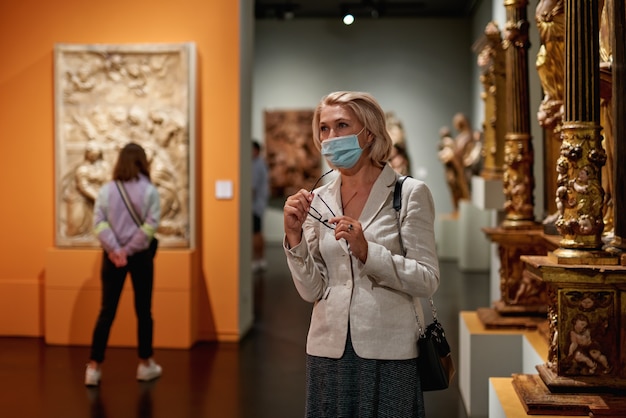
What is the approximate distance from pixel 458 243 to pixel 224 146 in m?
8.60

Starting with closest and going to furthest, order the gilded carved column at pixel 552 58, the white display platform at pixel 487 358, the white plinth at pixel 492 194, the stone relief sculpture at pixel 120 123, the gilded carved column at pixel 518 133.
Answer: the gilded carved column at pixel 552 58 < the white display platform at pixel 487 358 < the gilded carved column at pixel 518 133 < the white plinth at pixel 492 194 < the stone relief sculpture at pixel 120 123

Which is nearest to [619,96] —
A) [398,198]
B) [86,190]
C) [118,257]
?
[398,198]

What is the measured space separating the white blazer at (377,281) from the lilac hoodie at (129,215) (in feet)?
12.7

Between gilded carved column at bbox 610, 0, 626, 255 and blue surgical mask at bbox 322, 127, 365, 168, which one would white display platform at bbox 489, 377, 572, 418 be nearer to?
gilded carved column at bbox 610, 0, 626, 255

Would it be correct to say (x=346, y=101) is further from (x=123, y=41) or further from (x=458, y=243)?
(x=458, y=243)

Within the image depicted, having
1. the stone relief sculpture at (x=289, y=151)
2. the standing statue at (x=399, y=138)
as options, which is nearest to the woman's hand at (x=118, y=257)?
the standing statue at (x=399, y=138)

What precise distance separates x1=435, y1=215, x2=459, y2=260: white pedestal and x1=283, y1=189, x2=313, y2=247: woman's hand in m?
13.6

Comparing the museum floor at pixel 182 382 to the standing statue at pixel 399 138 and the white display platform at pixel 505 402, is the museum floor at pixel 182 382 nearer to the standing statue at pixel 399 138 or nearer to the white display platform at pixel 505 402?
the white display platform at pixel 505 402

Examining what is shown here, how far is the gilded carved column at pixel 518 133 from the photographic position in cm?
625

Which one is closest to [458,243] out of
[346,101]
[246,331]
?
[246,331]

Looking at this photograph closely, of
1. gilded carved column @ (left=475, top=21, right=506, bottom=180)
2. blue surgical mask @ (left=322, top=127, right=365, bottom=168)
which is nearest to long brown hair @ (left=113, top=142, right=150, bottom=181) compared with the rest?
gilded carved column @ (left=475, top=21, right=506, bottom=180)

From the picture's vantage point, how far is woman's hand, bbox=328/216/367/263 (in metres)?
2.92

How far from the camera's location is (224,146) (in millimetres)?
8617

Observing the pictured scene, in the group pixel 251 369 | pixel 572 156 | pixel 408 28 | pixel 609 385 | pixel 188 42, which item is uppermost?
pixel 408 28
